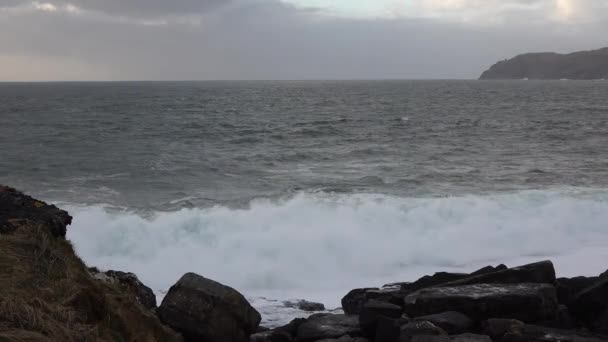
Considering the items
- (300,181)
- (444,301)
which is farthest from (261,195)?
(444,301)

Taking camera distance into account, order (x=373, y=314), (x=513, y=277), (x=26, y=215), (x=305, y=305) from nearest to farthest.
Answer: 1. (x=26, y=215)
2. (x=373, y=314)
3. (x=513, y=277)
4. (x=305, y=305)

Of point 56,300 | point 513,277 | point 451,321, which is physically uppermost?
point 56,300

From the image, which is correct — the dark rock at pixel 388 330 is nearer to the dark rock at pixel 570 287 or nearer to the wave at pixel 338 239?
the dark rock at pixel 570 287

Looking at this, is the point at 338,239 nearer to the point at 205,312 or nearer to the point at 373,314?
the point at 373,314

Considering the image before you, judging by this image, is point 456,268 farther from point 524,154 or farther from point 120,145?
point 120,145

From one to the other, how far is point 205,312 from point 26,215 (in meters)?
2.17

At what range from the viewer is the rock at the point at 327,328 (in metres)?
7.41

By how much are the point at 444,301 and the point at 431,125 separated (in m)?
37.5

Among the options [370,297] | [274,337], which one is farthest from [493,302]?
[274,337]

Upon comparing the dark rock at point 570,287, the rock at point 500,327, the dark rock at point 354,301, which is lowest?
the dark rock at point 354,301

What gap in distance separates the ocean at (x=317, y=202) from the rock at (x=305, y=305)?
27cm

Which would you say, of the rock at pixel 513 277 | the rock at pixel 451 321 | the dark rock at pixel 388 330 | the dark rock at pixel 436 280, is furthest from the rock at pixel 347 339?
the dark rock at pixel 436 280

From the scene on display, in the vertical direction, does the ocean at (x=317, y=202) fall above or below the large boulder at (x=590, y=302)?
below

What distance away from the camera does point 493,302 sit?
7.46m
